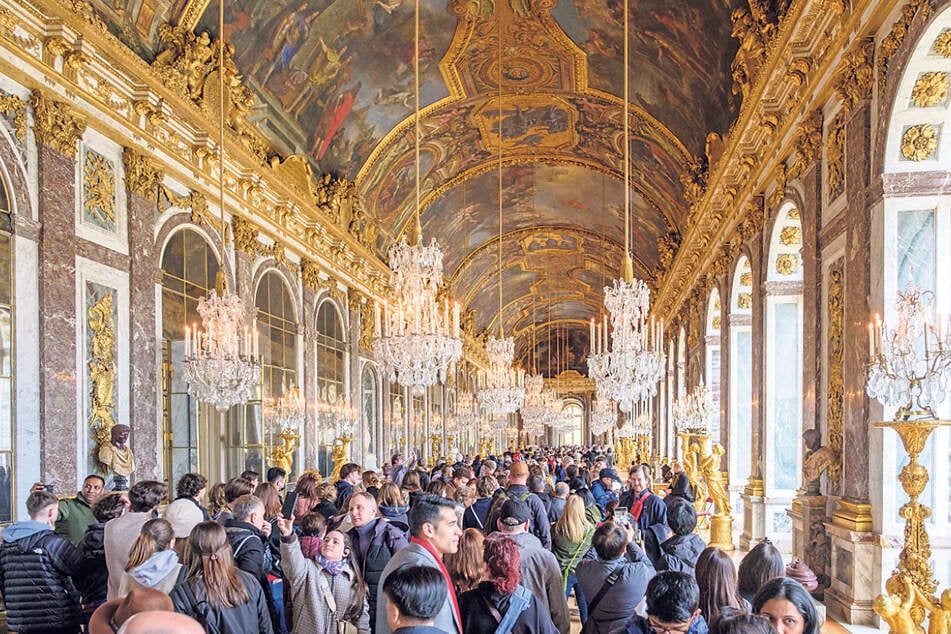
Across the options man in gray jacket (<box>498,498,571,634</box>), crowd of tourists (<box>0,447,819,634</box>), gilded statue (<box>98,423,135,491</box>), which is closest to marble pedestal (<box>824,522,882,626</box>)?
crowd of tourists (<box>0,447,819,634</box>)

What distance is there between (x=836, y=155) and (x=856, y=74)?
42.5 inches

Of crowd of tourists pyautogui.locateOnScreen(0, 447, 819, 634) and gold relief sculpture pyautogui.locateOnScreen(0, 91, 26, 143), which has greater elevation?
gold relief sculpture pyautogui.locateOnScreen(0, 91, 26, 143)

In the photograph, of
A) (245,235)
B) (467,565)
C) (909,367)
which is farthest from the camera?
(245,235)

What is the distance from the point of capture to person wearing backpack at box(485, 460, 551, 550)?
673 centimetres

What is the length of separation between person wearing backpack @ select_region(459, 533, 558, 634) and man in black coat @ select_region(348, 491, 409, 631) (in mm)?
1505

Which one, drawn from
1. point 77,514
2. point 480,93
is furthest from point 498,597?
point 480,93

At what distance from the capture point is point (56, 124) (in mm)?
8664

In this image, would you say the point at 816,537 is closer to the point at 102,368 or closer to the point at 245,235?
the point at 102,368

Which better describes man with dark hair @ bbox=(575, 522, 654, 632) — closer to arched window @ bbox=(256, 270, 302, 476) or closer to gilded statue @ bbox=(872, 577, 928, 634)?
gilded statue @ bbox=(872, 577, 928, 634)

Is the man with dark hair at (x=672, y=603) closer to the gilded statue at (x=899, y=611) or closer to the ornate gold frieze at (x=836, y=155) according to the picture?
the gilded statue at (x=899, y=611)

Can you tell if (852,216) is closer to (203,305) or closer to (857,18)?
(857,18)

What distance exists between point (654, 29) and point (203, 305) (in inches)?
388

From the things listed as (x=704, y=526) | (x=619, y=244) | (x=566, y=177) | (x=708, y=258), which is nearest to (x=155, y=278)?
(x=704, y=526)

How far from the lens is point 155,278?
1080 cm
